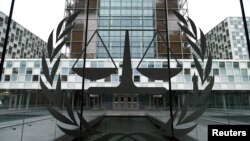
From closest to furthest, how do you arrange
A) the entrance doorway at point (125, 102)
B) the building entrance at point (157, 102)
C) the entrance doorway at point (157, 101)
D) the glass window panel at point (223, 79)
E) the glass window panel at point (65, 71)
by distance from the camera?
the glass window panel at point (65, 71), the glass window panel at point (223, 79), the building entrance at point (157, 102), the entrance doorway at point (157, 101), the entrance doorway at point (125, 102)

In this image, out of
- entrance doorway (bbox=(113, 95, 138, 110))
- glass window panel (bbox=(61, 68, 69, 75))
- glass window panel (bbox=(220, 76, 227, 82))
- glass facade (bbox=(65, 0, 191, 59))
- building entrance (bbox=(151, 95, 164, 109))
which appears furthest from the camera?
glass facade (bbox=(65, 0, 191, 59))

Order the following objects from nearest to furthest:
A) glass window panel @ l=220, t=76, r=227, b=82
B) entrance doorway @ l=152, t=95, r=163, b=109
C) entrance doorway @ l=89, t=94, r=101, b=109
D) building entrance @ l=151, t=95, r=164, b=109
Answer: glass window panel @ l=220, t=76, r=227, b=82 < entrance doorway @ l=89, t=94, r=101, b=109 < building entrance @ l=151, t=95, r=164, b=109 < entrance doorway @ l=152, t=95, r=163, b=109

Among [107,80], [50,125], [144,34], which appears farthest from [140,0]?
[50,125]

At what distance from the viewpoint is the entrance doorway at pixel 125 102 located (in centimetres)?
3483

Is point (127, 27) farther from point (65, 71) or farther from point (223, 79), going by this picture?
point (223, 79)

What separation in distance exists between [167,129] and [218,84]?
28.8 metres

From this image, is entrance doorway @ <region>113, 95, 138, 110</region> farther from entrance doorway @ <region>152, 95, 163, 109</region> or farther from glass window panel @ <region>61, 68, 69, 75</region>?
glass window panel @ <region>61, 68, 69, 75</region>

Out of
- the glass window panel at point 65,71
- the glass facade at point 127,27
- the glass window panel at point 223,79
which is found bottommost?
the glass window panel at point 223,79

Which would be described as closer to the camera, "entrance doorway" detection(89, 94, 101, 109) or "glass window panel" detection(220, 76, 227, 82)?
"glass window panel" detection(220, 76, 227, 82)

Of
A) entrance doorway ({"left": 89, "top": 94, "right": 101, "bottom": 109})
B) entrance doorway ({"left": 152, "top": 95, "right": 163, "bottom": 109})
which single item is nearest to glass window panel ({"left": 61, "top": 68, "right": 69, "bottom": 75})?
entrance doorway ({"left": 89, "top": 94, "right": 101, "bottom": 109})

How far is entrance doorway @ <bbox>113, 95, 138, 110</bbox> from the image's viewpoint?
34.8 m

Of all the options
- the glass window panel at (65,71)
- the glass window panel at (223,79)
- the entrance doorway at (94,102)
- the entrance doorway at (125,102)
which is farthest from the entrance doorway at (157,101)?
the glass window panel at (65,71)

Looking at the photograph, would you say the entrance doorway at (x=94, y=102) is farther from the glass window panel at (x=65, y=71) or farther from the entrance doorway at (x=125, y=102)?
the glass window panel at (x=65, y=71)

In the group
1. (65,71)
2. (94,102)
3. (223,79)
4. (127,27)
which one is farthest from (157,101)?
(65,71)
